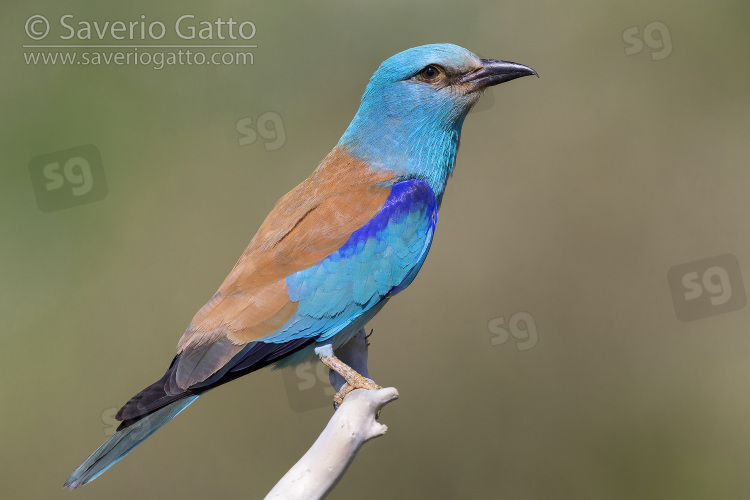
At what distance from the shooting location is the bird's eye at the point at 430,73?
3229 millimetres

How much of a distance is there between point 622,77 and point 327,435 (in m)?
3.52

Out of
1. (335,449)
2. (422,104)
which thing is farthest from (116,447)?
(422,104)

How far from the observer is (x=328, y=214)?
301 centimetres

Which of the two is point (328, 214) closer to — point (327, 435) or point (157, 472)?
point (327, 435)

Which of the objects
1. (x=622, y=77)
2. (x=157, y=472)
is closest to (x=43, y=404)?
(x=157, y=472)
